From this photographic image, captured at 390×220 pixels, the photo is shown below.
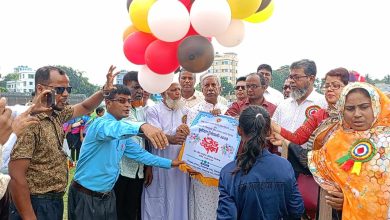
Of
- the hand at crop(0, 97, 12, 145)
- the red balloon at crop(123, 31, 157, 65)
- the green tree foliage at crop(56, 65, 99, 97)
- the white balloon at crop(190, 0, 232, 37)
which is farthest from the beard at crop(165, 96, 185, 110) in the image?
the green tree foliage at crop(56, 65, 99, 97)

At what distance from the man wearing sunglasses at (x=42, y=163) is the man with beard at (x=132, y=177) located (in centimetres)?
125

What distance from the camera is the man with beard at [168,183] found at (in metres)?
4.54

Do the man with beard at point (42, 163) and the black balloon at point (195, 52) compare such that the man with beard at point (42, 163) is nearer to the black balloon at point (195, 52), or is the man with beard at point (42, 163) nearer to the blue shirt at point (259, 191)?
the black balloon at point (195, 52)

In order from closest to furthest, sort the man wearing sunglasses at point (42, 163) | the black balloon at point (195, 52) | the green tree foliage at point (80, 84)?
the man wearing sunglasses at point (42, 163) < the black balloon at point (195, 52) < the green tree foliage at point (80, 84)

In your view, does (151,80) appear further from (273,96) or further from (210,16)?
(273,96)

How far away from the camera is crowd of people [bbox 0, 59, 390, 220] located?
8.60ft

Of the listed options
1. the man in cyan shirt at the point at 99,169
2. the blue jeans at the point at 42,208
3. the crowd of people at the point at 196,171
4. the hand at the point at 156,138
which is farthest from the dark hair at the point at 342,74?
the blue jeans at the point at 42,208

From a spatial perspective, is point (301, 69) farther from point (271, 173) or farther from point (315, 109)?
point (271, 173)

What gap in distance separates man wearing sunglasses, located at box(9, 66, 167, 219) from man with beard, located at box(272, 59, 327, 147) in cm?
179

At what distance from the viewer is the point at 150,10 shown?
3396 millimetres

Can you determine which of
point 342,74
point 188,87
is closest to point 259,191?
point 342,74

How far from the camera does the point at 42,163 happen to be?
3.05 metres

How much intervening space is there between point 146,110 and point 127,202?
113 centimetres

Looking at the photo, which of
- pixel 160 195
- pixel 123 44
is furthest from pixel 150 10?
pixel 160 195
